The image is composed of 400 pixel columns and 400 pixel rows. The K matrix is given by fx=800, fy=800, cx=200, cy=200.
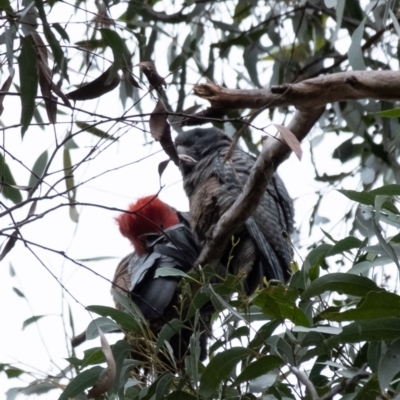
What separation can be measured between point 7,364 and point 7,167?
1.71 feet

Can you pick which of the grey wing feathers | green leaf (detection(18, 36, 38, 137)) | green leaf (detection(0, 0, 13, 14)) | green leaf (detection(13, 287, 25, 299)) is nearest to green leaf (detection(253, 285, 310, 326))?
green leaf (detection(18, 36, 38, 137))

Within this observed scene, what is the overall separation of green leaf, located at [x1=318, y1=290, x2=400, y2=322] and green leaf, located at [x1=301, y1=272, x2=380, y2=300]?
0.25ft

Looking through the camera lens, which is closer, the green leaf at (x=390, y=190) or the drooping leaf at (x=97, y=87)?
the green leaf at (x=390, y=190)

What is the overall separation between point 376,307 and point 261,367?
24 centimetres

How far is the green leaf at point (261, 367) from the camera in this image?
4.86 feet

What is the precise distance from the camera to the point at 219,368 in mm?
1511

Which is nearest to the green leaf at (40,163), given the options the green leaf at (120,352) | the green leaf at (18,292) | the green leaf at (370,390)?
the green leaf at (18,292)

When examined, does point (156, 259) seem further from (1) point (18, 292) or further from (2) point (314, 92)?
(2) point (314, 92)

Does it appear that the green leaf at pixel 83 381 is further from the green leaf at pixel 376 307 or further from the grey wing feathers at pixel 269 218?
the grey wing feathers at pixel 269 218

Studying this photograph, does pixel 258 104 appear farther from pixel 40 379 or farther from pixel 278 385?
pixel 40 379

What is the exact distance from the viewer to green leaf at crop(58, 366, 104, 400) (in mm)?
1614

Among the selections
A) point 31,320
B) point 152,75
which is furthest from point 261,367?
point 31,320

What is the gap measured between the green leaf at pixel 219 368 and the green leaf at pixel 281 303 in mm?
95


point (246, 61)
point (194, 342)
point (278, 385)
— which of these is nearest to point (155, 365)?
point (194, 342)
